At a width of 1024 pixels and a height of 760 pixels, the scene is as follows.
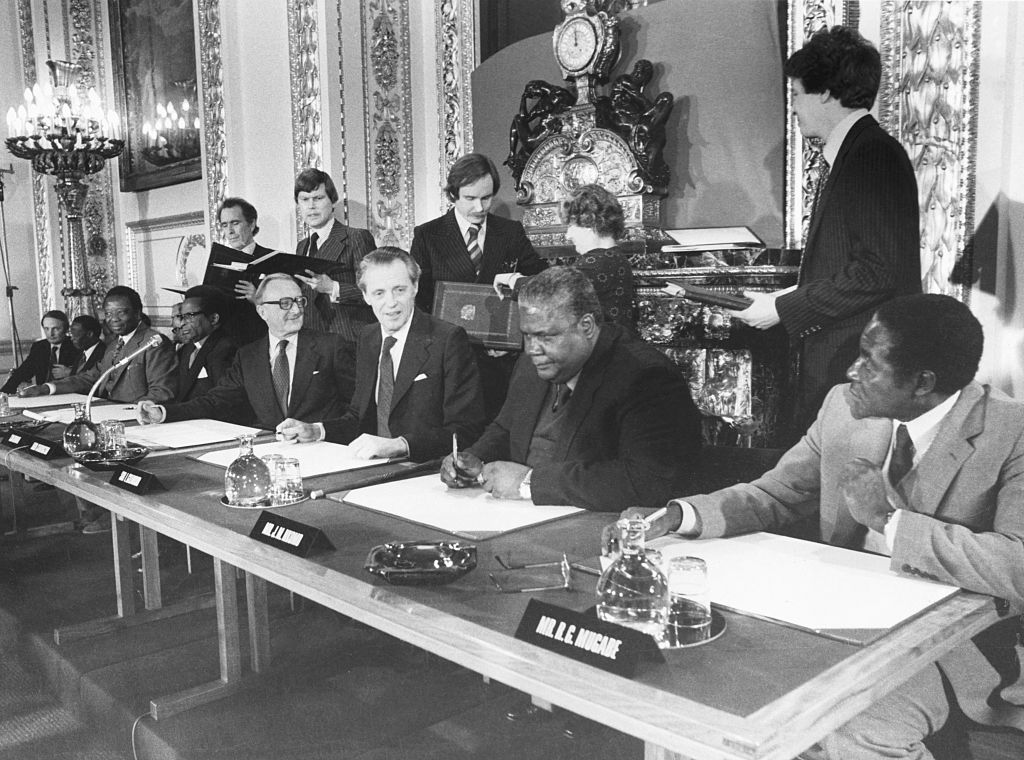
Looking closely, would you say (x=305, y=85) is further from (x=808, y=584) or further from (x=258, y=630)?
(x=808, y=584)

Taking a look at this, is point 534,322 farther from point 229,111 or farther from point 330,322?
point 229,111

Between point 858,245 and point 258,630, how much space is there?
5.99 ft

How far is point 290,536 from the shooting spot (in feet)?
5.18

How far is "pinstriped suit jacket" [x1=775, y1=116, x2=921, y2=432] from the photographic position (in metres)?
2.32

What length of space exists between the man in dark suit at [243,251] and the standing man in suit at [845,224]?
2556 mm

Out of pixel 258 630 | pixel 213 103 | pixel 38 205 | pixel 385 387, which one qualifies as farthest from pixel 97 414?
pixel 38 205

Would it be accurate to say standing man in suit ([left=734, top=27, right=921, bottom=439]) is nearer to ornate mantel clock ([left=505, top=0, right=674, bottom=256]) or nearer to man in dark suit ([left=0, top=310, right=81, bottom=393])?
ornate mantel clock ([left=505, top=0, right=674, bottom=256])

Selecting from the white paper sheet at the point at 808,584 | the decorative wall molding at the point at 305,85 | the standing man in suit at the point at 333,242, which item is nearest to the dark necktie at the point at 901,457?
the white paper sheet at the point at 808,584

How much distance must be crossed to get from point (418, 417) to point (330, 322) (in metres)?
1.50

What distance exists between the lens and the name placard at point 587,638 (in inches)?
41.1

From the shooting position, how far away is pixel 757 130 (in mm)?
3822

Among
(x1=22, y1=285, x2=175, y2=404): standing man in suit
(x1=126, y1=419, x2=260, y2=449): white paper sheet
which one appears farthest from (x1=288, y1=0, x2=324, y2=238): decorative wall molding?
(x1=126, y1=419, x2=260, y2=449): white paper sheet

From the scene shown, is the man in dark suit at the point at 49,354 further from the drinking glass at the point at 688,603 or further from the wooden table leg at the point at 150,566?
the drinking glass at the point at 688,603

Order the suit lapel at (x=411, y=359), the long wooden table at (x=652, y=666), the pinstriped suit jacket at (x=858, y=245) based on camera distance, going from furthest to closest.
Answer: the suit lapel at (x=411, y=359) < the pinstriped suit jacket at (x=858, y=245) < the long wooden table at (x=652, y=666)
